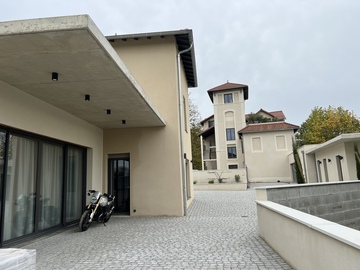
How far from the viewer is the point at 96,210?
721cm

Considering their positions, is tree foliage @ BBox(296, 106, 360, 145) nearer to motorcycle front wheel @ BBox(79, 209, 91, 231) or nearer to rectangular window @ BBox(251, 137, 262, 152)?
rectangular window @ BBox(251, 137, 262, 152)

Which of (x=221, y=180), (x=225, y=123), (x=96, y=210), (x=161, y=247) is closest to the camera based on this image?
(x=161, y=247)

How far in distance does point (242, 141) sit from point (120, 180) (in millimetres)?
23403

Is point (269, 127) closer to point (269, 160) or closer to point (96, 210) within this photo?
point (269, 160)

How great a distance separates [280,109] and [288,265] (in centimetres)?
4445

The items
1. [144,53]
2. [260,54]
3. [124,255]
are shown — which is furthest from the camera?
[260,54]

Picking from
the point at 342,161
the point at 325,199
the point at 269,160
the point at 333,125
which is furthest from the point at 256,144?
the point at 325,199

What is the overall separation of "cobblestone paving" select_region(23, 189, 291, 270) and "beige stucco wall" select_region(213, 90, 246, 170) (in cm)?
2486

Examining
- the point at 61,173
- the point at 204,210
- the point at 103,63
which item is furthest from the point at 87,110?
the point at 204,210

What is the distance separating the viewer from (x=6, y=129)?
5.30 m

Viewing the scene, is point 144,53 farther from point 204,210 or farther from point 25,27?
point 25,27

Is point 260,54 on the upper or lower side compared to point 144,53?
upper

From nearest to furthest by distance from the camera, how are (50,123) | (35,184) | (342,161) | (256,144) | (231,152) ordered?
(35,184)
(50,123)
(342,161)
(256,144)
(231,152)

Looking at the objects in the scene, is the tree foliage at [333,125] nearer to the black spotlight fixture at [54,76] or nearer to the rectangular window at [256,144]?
the rectangular window at [256,144]
